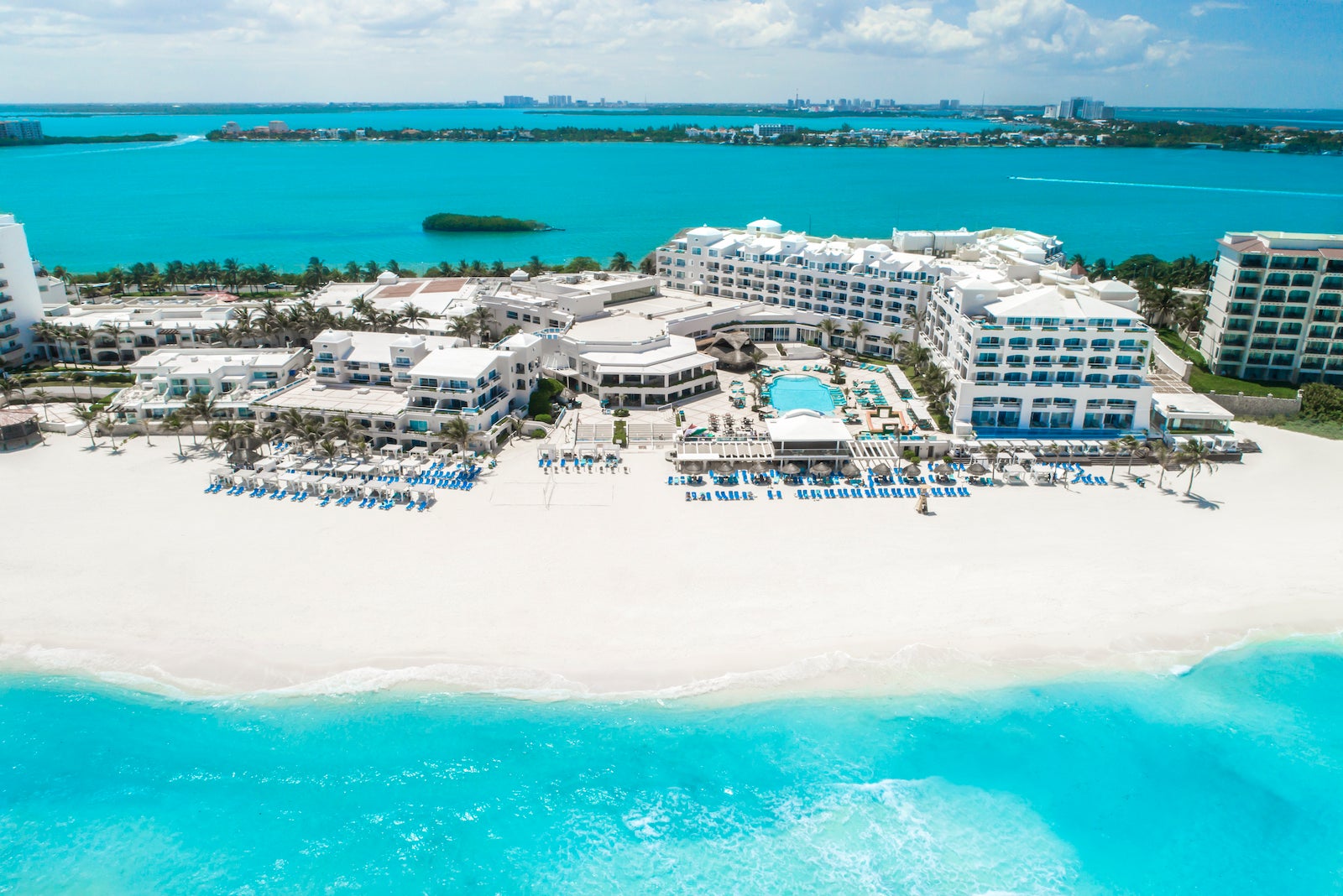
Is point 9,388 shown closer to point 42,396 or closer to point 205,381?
point 42,396

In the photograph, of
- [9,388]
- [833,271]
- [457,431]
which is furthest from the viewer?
[833,271]

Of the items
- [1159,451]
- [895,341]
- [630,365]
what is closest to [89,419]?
[630,365]

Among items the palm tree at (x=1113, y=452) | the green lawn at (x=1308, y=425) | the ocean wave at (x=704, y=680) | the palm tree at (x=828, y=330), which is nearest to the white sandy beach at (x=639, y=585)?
the ocean wave at (x=704, y=680)

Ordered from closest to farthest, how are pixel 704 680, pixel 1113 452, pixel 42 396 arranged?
pixel 704 680 < pixel 1113 452 < pixel 42 396

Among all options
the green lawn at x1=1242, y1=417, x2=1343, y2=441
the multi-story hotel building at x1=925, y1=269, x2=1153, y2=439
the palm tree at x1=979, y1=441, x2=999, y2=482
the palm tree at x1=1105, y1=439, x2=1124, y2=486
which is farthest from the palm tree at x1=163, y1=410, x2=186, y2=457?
the green lawn at x1=1242, y1=417, x2=1343, y2=441

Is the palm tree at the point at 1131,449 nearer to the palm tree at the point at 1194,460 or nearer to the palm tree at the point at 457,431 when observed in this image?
the palm tree at the point at 1194,460

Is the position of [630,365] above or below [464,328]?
below
